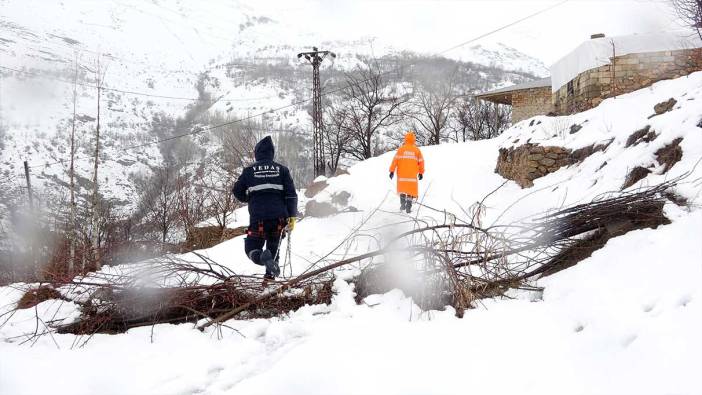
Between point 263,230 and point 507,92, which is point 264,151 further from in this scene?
point 507,92

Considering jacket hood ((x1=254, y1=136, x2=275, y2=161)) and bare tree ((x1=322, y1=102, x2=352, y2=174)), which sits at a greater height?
bare tree ((x1=322, y1=102, x2=352, y2=174))

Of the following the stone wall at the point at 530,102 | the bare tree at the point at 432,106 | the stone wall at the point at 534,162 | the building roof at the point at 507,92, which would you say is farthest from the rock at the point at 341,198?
the bare tree at the point at 432,106

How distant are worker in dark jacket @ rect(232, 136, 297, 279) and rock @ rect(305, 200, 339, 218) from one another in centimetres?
745

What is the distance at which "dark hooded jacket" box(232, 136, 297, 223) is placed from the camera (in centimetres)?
465

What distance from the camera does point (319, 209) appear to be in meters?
12.7

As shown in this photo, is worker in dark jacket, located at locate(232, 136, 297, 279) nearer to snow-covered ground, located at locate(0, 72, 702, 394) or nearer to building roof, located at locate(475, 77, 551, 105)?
snow-covered ground, located at locate(0, 72, 702, 394)

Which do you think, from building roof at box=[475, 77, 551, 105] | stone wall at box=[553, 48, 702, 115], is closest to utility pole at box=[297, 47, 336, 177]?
building roof at box=[475, 77, 551, 105]

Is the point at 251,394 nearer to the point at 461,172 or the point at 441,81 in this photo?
the point at 461,172

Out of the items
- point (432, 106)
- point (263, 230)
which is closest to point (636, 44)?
point (263, 230)

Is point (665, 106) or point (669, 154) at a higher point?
point (665, 106)

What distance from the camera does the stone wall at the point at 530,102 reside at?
22344mm

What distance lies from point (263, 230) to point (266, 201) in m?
0.33

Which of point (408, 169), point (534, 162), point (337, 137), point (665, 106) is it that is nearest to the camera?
point (665, 106)

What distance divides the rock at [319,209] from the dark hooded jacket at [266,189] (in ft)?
24.4
